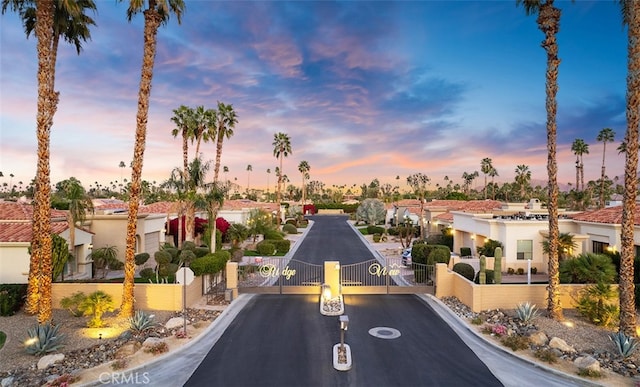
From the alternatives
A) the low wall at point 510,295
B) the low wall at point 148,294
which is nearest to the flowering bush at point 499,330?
the low wall at point 510,295

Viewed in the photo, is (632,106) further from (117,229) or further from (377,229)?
(377,229)

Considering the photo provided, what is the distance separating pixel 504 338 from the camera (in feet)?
50.1

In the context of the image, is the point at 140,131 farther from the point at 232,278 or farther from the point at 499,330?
the point at 499,330

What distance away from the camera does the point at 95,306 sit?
16812mm

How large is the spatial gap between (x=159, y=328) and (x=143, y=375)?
4301mm

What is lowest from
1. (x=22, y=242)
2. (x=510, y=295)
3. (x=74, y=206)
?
(x=510, y=295)

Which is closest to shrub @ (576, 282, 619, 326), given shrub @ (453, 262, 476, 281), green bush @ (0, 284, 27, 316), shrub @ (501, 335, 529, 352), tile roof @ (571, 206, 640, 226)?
shrub @ (501, 335, 529, 352)

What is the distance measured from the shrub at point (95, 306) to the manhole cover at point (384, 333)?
37.7ft

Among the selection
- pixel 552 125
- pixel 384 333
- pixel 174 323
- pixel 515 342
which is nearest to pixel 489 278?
pixel 515 342

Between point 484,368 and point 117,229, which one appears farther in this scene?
point 117,229

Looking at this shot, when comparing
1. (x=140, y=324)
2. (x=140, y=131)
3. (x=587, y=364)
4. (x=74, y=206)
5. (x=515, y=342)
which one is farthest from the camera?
(x=74, y=206)

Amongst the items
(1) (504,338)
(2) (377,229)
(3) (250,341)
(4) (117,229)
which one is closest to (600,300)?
(1) (504,338)

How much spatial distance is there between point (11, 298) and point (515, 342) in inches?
855

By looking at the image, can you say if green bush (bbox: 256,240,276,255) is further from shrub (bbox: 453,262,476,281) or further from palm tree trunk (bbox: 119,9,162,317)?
palm tree trunk (bbox: 119,9,162,317)
